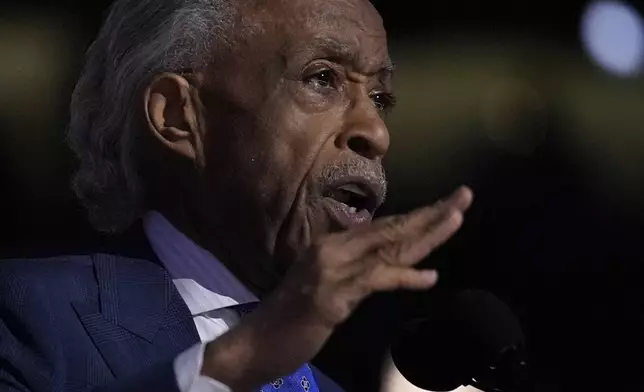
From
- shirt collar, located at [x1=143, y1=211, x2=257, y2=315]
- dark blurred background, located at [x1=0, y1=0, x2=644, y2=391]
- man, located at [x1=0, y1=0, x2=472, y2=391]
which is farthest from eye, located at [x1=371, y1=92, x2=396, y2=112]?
dark blurred background, located at [x1=0, y1=0, x2=644, y2=391]

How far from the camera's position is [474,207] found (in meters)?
2.46

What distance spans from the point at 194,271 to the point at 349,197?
0.80ft

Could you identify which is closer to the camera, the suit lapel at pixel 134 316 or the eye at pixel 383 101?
the suit lapel at pixel 134 316

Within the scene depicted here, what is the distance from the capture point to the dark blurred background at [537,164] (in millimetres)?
2465

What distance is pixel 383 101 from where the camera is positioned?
5.73ft

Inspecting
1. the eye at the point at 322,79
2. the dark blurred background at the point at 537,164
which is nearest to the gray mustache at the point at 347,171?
the eye at the point at 322,79

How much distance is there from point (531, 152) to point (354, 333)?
1.90ft

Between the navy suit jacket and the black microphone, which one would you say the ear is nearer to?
the navy suit jacket

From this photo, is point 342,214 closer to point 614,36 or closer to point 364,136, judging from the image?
point 364,136

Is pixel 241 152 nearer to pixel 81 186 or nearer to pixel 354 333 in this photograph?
pixel 81 186

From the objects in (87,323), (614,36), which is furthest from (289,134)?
(614,36)

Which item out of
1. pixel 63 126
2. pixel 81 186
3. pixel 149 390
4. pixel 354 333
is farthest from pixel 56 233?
Answer: pixel 149 390

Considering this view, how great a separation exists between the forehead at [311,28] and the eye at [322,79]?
27mm

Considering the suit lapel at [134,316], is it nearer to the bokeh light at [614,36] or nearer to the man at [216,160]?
the man at [216,160]
